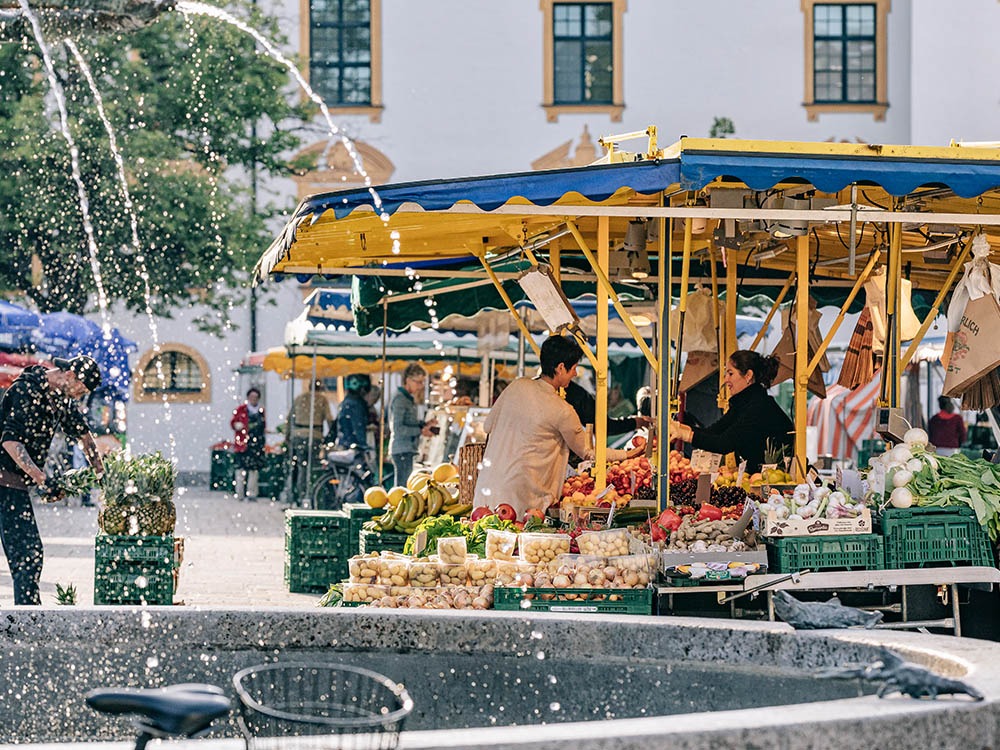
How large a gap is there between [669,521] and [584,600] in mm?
940

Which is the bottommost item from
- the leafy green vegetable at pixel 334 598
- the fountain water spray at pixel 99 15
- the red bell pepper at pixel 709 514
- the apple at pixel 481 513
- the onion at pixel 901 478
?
the leafy green vegetable at pixel 334 598

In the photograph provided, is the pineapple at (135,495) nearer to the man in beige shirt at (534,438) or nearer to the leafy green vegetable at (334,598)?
the leafy green vegetable at (334,598)

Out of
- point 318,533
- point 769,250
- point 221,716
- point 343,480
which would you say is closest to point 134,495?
point 318,533

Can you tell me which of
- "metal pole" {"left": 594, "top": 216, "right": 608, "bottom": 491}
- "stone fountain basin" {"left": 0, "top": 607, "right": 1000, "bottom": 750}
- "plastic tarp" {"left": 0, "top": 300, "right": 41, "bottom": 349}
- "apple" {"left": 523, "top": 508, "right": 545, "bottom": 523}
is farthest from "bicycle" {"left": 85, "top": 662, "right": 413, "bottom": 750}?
"plastic tarp" {"left": 0, "top": 300, "right": 41, "bottom": 349}

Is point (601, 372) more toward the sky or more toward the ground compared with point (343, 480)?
more toward the sky

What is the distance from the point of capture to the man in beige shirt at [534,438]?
30.5 ft

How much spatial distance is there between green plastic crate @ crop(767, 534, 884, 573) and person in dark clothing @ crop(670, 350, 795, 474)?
1.61 metres

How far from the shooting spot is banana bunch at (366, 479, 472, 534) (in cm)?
1040

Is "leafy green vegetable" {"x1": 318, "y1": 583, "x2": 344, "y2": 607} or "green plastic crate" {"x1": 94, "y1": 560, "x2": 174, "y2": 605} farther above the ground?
→ "leafy green vegetable" {"x1": 318, "y1": 583, "x2": 344, "y2": 607}

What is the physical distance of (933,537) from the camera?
7.92m

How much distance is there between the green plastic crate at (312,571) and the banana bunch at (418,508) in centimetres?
128

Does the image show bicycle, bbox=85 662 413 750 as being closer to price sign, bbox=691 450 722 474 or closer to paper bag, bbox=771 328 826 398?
price sign, bbox=691 450 722 474

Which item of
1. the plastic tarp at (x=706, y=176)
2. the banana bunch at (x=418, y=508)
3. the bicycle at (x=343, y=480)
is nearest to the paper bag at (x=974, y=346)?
the plastic tarp at (x=706, y=176)

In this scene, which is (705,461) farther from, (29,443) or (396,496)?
(29,443)
